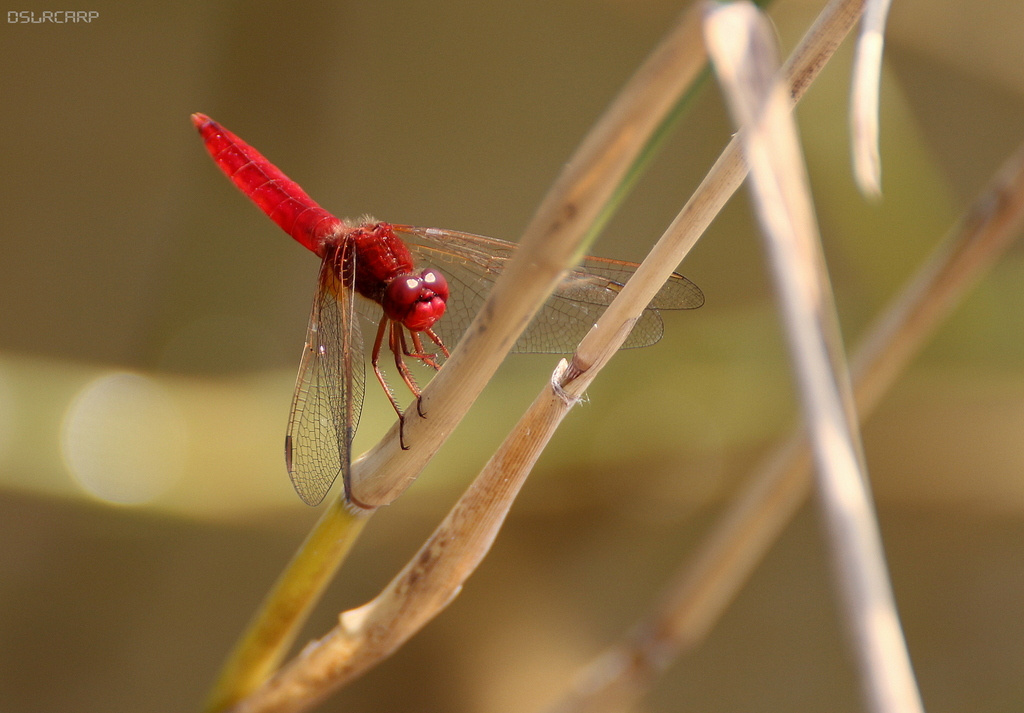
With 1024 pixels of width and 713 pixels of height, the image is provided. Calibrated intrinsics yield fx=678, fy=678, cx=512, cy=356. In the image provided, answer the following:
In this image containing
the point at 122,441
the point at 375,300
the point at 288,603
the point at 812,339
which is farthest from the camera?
the point at 122,441

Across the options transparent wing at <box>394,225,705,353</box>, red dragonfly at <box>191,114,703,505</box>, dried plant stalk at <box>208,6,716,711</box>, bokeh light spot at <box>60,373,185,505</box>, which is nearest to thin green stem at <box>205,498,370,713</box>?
dried plant stalk at <box>208,6,716,711</box>

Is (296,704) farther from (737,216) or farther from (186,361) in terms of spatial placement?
(737,216)

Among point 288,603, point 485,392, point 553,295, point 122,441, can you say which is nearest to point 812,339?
point 288,603

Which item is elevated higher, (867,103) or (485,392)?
(867,103)

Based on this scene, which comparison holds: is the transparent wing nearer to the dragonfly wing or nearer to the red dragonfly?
the red dragonfly

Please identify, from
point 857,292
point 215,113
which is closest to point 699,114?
point 857,292

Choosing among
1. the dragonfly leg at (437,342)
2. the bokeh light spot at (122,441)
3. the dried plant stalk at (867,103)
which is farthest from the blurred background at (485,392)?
the dried plant stalk at (867,103)

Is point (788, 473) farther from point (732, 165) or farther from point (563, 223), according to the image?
point (563, 223)
